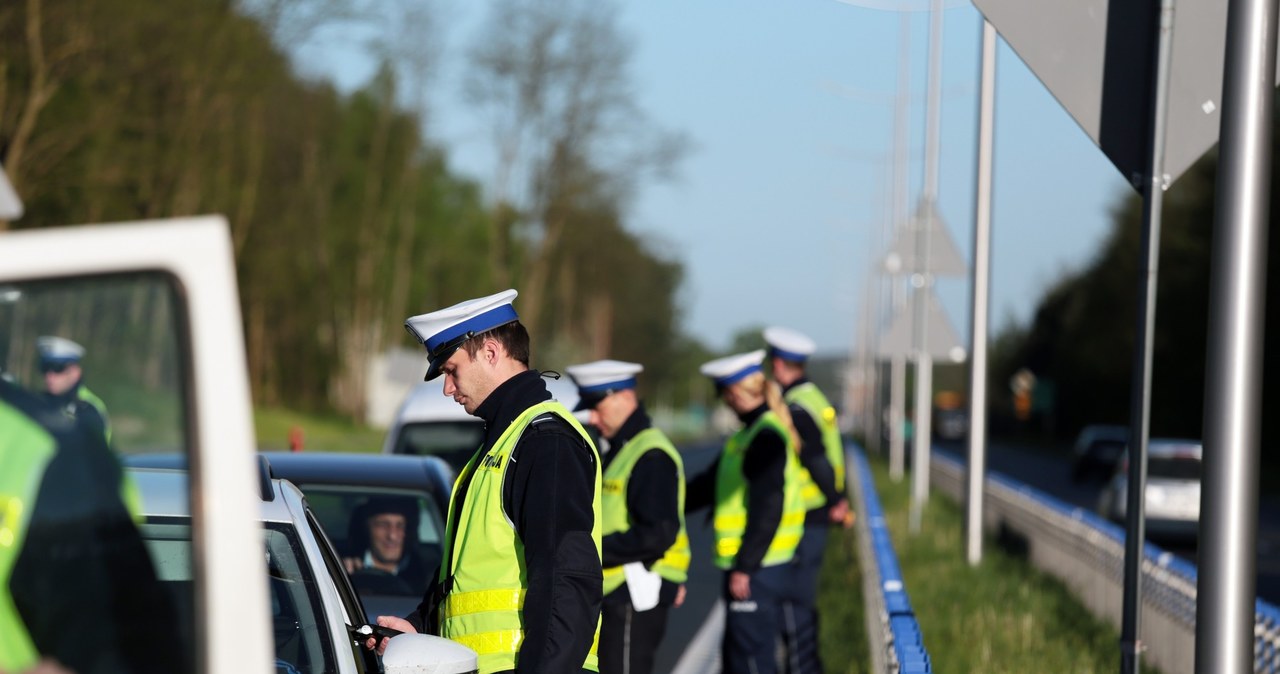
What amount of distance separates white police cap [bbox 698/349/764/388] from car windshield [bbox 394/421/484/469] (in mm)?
3306

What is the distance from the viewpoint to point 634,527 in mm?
7355

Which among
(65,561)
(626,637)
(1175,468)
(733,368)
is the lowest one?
(1175,468)

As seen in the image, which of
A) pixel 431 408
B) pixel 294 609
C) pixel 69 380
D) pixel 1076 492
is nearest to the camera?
pixel 69 380

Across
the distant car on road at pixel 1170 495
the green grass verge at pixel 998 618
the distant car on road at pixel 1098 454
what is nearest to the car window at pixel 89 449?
the green grass verge at pixel 998 618

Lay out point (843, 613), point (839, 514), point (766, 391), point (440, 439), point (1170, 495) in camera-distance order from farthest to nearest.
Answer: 1. point (1170, 495)
2. point (843, 613)
3. point (440, 439)
4. point (839, 514)
5. point (766, 391)

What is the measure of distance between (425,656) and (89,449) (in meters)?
1.46

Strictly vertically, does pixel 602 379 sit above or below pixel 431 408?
above

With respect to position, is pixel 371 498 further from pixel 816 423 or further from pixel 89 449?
pixel 89 449

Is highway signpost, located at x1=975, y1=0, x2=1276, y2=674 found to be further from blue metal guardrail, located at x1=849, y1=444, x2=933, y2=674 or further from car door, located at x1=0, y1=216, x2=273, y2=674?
car door, located at x1=0, y1=216, x2=273, y2=674

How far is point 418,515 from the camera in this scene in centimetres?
782

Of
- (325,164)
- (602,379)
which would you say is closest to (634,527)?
(602,379)

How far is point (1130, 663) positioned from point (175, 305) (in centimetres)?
279

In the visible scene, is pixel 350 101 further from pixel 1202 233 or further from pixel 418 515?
pixel 418 515

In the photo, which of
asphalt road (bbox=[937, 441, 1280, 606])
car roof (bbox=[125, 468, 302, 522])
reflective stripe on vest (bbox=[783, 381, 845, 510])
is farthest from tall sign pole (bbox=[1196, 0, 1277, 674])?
asphalt road (bbox=[937, 441, 1280, 606])
